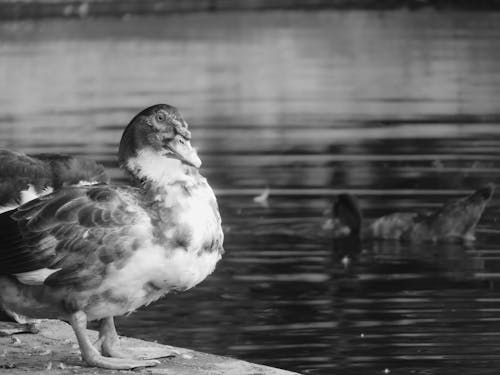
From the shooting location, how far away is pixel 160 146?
801cm

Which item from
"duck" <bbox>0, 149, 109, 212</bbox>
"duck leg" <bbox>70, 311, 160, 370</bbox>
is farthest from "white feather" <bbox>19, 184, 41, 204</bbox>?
"duck leg" <bbox>70, 311, 160, 370</bbox>

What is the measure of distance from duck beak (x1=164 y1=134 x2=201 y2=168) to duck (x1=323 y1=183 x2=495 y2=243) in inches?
264

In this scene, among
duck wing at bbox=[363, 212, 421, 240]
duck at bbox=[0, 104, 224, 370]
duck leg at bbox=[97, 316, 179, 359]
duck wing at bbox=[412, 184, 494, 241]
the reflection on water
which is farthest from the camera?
duck wing at bbox=[363, 212, 421, 240]

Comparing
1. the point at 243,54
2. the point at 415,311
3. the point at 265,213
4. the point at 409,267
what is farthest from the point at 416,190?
the point at 243,54

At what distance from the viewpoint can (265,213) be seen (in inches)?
634

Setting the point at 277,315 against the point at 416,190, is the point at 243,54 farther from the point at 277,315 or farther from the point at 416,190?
the point at 277,315

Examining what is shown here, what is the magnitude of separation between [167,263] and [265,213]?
8.39 meters

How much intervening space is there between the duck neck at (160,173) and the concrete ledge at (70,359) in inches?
39.0

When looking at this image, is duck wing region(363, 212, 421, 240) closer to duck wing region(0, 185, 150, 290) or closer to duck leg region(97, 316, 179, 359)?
duck leg region(97, 316, 179, 359)

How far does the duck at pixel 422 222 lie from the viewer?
1446cm

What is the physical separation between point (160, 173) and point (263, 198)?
29.7 feet

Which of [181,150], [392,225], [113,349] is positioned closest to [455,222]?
[392,225]

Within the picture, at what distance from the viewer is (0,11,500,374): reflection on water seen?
34.1ft

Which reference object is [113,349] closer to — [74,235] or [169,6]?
[74,235]
